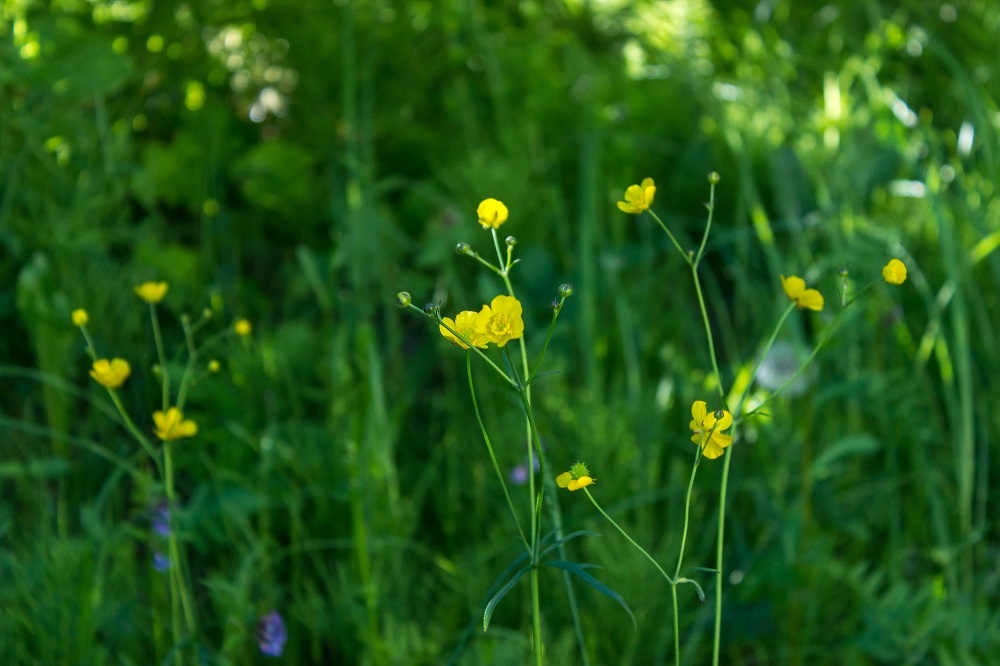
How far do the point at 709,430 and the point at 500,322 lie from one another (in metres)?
0.17

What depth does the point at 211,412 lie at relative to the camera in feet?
4.66

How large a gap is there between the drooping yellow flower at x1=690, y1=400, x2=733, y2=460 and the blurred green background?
1.20ft

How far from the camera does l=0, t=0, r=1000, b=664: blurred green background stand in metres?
1.15

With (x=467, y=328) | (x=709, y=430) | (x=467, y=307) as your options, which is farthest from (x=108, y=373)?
(x=467, y=307)

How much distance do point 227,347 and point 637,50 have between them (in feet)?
4.38

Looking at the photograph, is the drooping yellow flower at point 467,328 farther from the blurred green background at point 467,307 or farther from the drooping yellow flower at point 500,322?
the blurred green background at point 467,307

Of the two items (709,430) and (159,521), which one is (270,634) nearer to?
(159,521)

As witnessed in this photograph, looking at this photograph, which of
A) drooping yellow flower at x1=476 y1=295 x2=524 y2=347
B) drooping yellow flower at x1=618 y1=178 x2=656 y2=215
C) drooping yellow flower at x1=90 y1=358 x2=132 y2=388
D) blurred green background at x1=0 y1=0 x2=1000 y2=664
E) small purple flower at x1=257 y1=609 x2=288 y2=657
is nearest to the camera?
drooping yellow flower at x1=476 y1=295 x2=524 y2=347

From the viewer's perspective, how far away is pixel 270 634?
1.04 m

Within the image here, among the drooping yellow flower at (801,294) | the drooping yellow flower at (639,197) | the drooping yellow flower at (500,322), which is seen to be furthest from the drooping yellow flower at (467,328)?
the drooping yellow flower at (801,294)

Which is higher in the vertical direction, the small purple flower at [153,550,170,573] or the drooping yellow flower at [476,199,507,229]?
the drooping yellow flower at [476,199,507,229]

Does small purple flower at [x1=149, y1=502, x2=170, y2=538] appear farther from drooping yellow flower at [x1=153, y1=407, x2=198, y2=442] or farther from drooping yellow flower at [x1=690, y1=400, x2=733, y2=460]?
drooping yellow flower at [x1=690, y1=400, x2=733, y2=460]

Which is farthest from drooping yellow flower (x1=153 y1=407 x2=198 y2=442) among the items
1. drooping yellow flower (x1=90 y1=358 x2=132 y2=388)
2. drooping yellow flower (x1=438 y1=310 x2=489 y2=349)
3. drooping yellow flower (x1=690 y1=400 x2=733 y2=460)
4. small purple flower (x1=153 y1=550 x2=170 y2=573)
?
drooping yellow flower (x1=690 y1=400 x2=733 y2=460)

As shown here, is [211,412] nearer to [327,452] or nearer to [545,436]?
[327,452]
